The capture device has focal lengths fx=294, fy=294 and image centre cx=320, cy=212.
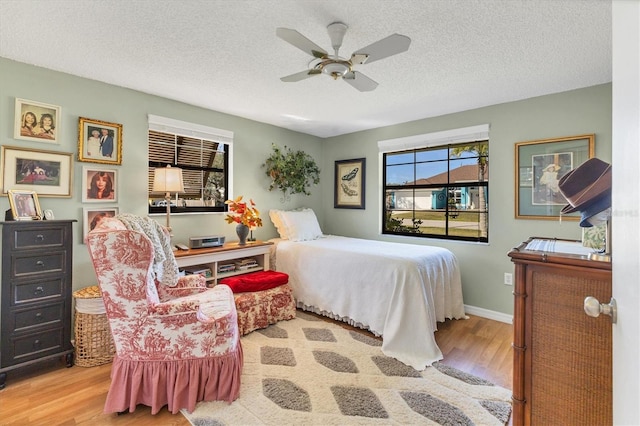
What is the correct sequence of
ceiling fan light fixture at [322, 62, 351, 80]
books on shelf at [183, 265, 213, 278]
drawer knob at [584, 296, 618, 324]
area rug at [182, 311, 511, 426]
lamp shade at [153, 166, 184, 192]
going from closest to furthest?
drawer knob at [584, 296, 618, 324] → area rug at [182, 311, 511, 426] → ceiling fan light fixture at [322, 62, 351, 80] → lamp shade at [153, 166, 184, 192] → books on shelf at [183, 265, 213, 278]

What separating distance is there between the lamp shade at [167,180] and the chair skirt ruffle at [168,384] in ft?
5.18

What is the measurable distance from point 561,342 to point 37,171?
3511mm

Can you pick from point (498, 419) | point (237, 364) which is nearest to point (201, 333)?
point (237, 364)

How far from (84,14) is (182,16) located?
1.86 feet

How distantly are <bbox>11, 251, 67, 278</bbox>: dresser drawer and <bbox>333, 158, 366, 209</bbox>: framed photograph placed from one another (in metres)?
3.39

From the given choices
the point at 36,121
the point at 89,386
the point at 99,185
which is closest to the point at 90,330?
the point at 89,386

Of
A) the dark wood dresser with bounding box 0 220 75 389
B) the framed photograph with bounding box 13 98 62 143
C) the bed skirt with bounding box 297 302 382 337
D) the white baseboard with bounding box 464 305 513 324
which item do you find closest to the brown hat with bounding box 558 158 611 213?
the bed skirt with bounding box 297 302 382 337

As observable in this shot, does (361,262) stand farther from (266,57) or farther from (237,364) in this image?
(266,57)

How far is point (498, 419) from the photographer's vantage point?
1.70 meters

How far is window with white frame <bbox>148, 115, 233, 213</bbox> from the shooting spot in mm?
3166

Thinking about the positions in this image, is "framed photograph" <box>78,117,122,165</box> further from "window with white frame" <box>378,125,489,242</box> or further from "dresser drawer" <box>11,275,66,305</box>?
"window with white frame" <box>378,125,489,242</box>

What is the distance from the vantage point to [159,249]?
2.06 m

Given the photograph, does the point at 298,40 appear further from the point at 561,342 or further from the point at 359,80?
the point at 561,342

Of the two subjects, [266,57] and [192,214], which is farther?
[192,214]
